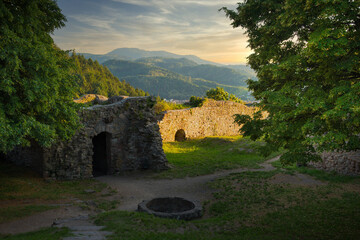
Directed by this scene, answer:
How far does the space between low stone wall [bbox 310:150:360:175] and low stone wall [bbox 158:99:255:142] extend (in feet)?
37.7

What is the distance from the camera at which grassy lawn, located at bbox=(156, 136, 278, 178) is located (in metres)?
15.4

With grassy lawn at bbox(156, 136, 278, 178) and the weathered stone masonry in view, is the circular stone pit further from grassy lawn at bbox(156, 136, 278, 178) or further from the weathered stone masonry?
the weathered stone masonry

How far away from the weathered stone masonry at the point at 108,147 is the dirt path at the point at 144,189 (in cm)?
111

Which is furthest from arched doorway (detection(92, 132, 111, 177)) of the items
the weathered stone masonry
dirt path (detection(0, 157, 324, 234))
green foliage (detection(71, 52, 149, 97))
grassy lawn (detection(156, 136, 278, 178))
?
green foliage (detection(71, 52, 149, 97))

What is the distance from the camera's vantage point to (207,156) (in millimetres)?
18953

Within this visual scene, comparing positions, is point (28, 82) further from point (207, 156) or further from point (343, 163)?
point (343, 163)

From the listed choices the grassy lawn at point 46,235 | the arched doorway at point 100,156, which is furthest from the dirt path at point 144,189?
the arched doorway at point 100,156

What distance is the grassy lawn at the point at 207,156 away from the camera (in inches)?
605

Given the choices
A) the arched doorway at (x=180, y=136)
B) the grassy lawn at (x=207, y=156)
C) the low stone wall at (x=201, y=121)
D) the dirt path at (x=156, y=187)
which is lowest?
the dirt path at (x=156, y=187)

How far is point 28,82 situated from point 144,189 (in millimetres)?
7185

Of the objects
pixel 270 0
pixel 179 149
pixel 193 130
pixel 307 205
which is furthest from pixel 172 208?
pixel 193 130

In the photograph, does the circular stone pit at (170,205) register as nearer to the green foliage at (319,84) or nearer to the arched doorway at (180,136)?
the green foliage at (319,84)

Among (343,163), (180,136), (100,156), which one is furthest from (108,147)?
(180,136)

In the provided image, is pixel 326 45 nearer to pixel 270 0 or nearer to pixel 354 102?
pixel 354 102
